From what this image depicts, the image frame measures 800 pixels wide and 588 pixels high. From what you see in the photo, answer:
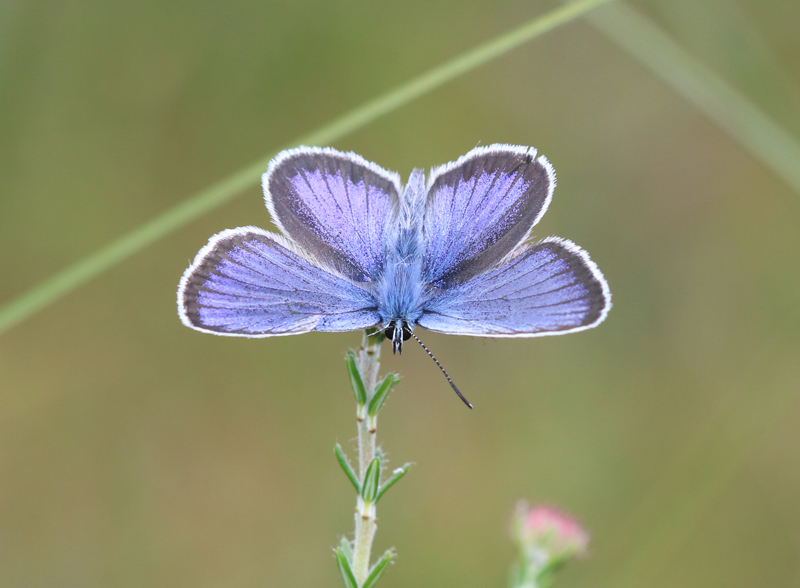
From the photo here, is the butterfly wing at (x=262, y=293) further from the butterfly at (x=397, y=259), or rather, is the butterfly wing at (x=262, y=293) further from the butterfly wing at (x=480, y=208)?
the butterfly wing at (x=480, y=208)

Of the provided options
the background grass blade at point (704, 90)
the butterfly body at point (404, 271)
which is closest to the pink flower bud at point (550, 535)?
the butterfly body at point (404, 271)

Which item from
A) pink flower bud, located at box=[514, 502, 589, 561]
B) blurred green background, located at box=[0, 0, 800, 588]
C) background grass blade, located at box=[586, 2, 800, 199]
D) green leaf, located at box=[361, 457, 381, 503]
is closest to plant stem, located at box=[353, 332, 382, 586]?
green leaf, located at box=[361, 457, 381, 503]

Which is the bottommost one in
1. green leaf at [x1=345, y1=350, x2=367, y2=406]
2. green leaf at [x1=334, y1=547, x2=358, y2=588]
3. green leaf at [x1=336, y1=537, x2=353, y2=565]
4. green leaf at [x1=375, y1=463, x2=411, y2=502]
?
green leaf at [x1=334, y1=547, x2=358, y2=588]

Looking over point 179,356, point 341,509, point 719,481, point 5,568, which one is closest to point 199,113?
point 179,356

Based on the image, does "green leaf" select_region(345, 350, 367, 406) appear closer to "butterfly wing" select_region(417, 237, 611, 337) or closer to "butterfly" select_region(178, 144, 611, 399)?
"butterfly" select_region(178, 144, 611, 399)

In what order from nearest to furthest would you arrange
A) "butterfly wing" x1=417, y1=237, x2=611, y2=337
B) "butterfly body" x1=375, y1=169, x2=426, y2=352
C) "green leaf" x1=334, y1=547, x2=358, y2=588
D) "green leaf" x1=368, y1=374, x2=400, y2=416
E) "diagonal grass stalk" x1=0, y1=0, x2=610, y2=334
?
"green leaf" x1=334, y1=547, x2=358, y2=588 < "green leaf" x1=368, y1=374, x2=400, y2=416 < "butterfly wing" x1=417, y1=237, x2=611, y2=337 < "butterfly body" x1=375, y1=169, x2=426, y2=352 < "diagonal grass stalk" x1=0, y1=0, x2=610, y2=334

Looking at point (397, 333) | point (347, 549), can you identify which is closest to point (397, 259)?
point (397, 333)

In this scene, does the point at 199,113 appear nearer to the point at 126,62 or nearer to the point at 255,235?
the point at 126,62

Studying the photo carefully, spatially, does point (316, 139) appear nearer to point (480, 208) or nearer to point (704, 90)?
point (480, 208)
